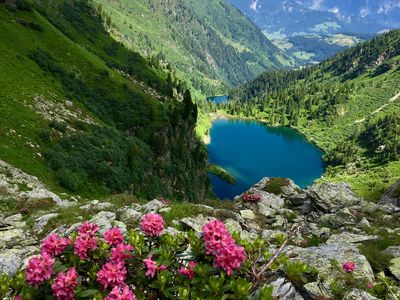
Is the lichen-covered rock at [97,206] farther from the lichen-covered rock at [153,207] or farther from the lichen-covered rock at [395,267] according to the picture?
the lichen-covered rock at [395,267]

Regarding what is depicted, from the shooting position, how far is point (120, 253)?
307 inches

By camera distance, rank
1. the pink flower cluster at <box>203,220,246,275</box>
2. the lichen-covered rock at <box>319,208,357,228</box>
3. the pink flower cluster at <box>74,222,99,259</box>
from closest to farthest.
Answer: the pink flower cluster at <box>203,220,246,275</box>, the pink flower cluster at <box>74,222,99,259</box>, the lichen-covered rock at <box>319,208,357,228</box>

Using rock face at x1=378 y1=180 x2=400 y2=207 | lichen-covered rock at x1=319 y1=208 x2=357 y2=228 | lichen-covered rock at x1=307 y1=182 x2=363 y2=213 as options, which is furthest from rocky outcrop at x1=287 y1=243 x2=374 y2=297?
rock face at x1=378 y1=180 x2=400 y2=207

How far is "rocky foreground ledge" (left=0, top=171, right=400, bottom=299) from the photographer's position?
509 inches

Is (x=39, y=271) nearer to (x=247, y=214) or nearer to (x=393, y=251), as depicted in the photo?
(x=393, y=251)

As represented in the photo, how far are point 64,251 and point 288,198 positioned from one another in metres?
24.7

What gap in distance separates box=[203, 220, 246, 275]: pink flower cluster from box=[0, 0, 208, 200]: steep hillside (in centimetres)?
4165

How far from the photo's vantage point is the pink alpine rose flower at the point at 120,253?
304 inches

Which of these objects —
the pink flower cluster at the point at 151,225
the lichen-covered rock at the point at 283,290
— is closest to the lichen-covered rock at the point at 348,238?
the lichen-covered rock at the point at 283,290

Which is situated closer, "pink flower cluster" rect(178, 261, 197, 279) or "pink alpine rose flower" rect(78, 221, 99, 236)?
"pink flower cluster" rect(178, 261, 197, 279)

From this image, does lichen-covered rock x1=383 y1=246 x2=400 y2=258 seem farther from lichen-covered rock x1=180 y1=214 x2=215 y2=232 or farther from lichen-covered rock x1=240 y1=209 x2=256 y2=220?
lichen-covered rock x1=240 y1=209 x2=256 y2=220

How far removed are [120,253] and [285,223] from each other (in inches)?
655

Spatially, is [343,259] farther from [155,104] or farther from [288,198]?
[155,104]

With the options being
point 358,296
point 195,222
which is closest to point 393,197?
point 195,222
